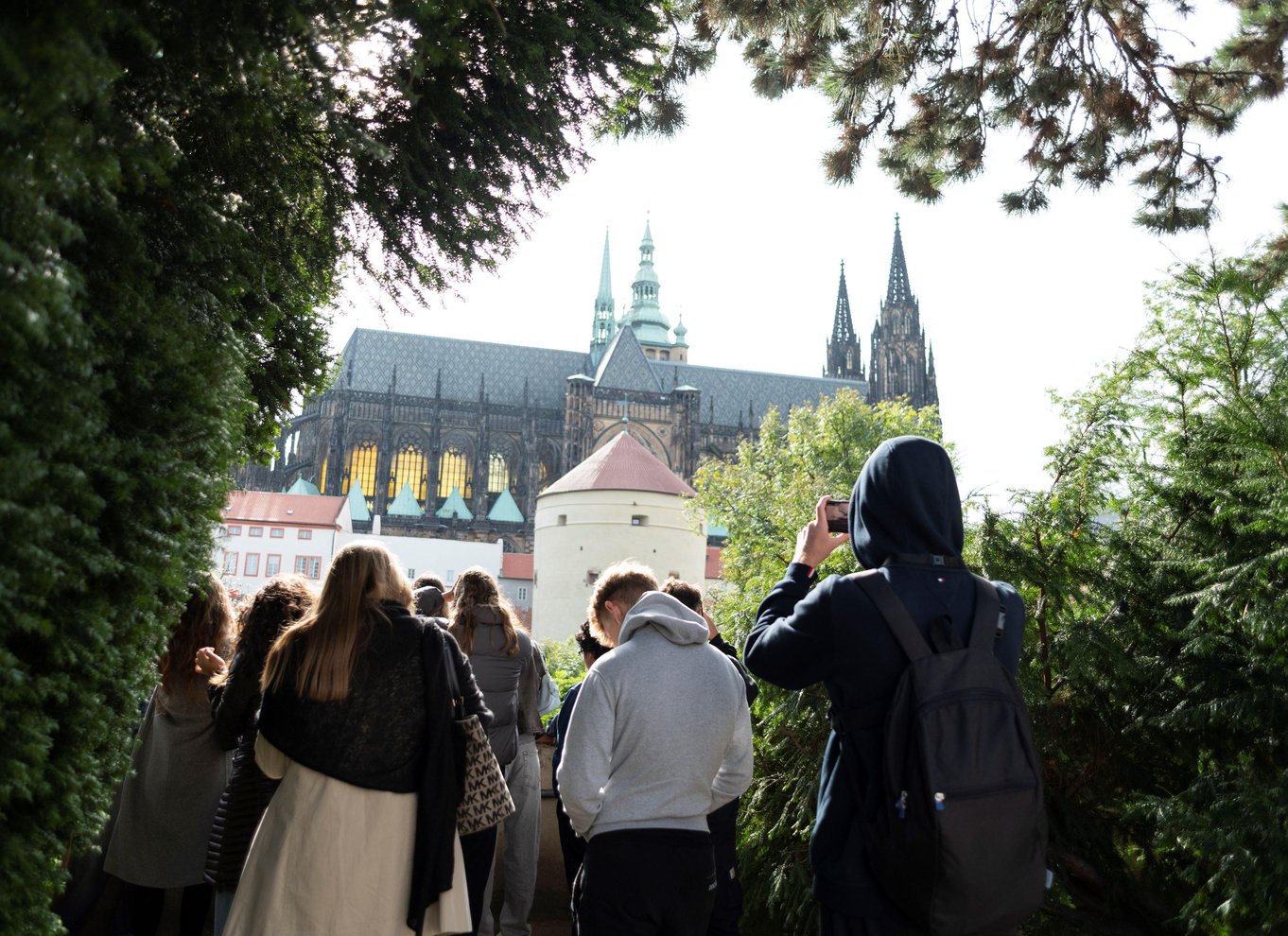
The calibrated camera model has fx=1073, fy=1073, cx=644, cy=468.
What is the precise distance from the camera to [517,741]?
4246mm

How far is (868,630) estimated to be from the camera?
6.46 ft

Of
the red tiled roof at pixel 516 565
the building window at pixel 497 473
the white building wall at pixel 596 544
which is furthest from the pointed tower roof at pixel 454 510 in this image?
the white building wall at pixel 596 544

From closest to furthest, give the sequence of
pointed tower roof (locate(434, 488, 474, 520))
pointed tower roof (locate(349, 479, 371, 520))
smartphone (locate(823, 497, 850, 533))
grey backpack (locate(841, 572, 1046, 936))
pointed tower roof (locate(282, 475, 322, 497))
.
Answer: grey backpack (locate(841, 572, 1046, 936)), smartphone (locate(823, 497, 850, 533)), pointed tower roof (locate(349, 479, 371, 520)), pointed tower roof (locate(282, 475, 322, 497)), pointed tower roof (locate(434, 488, 474, 520))

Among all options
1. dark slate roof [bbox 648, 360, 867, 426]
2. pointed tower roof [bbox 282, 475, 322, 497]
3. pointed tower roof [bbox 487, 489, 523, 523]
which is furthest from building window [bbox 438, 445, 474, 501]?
dark slate roof [bbox 648, 360, 867, 426]

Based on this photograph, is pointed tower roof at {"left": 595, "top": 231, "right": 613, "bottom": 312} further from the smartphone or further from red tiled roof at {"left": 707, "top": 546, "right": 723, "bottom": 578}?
the smartphone

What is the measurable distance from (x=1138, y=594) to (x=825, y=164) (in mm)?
2536

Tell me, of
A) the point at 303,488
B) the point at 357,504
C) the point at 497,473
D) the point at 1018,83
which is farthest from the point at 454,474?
the point at 1018,83

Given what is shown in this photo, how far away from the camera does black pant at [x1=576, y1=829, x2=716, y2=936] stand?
7.97 feet

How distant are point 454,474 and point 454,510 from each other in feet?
12.6

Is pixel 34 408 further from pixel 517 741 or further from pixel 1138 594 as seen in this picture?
pixel 1138 594

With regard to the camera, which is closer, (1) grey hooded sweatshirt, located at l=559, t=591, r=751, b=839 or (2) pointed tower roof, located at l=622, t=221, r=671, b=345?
(1) grey hooded sweatshirt, located at l=559, t=591, r=751, b=839

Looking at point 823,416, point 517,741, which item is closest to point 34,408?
point 517,741

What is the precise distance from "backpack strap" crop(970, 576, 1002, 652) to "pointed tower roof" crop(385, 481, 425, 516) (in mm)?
52226

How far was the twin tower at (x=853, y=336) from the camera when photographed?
6812cm
